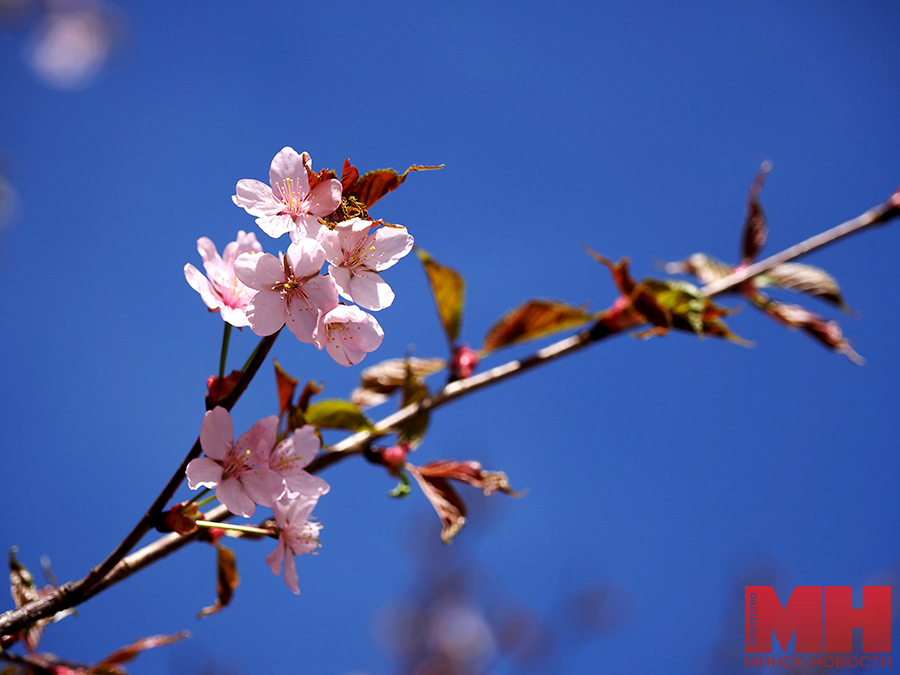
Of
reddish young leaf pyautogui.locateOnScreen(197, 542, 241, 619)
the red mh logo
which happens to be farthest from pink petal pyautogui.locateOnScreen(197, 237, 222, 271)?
the red mh logo

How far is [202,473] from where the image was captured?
25.4 inches

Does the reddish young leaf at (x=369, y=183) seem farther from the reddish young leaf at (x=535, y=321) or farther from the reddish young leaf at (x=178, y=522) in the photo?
the reddish young leaf at (x=535, y=321)

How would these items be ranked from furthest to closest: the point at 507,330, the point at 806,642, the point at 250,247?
the point at 806,642 < the point at 507,330 < the point at 250,247

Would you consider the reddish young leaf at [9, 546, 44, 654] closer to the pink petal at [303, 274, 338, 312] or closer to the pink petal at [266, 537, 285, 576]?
the pink petal at [266, 537, 285, 576]

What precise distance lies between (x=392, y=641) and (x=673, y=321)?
19.0 feet

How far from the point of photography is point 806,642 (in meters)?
1.88

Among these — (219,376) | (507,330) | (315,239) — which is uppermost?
(507,330)

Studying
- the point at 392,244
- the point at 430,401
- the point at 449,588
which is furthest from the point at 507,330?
the point at 449,588

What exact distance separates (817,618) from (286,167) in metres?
2.11

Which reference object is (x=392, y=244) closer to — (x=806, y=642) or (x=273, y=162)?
(x=273, y=162)

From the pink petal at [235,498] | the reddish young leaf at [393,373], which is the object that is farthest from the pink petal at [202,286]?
the reddish young leaf at [393,373]

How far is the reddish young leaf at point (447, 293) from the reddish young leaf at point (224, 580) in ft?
1.90

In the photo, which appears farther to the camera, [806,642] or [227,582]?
[806,642]

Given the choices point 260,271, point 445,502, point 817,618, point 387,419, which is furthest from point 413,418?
point 817,618
